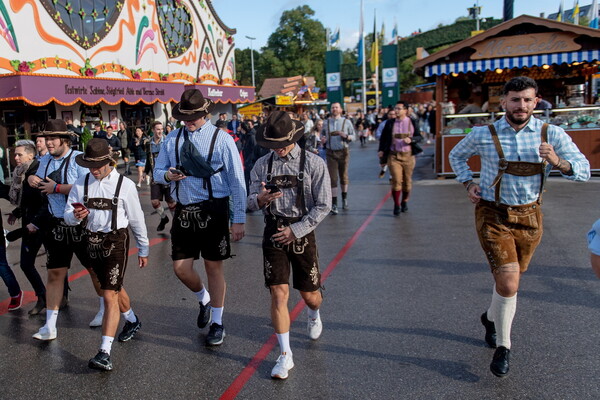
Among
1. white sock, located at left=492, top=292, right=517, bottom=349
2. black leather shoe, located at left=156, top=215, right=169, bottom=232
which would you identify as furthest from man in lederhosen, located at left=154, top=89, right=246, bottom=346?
black leather shoe, located at left=156, top=215, right=169, bottom=232

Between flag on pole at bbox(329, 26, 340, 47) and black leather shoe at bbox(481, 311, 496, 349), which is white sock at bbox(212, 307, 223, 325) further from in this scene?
flag on pole at bbox(329, 26, 340, 47)

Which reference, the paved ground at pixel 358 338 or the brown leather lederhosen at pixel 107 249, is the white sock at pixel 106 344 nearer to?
the paved ground at pixel 358 338

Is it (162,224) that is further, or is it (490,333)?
(162,224)

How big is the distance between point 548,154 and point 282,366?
2206mm

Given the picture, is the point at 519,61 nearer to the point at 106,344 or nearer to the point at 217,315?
the point at 217,315

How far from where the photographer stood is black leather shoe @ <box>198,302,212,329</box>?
4.73 m

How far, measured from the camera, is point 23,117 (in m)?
17.7

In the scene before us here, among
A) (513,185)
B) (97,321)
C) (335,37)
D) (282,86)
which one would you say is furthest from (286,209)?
(282,86)

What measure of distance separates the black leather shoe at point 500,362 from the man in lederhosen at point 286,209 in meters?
1.30

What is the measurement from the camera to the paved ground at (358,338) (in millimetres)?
3629

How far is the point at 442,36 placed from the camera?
1180 inches

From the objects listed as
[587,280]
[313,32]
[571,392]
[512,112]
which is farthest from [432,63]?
[313,32]

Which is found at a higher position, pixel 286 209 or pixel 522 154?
pixel 522 154

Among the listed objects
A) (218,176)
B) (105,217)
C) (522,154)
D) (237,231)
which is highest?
(522,154)
